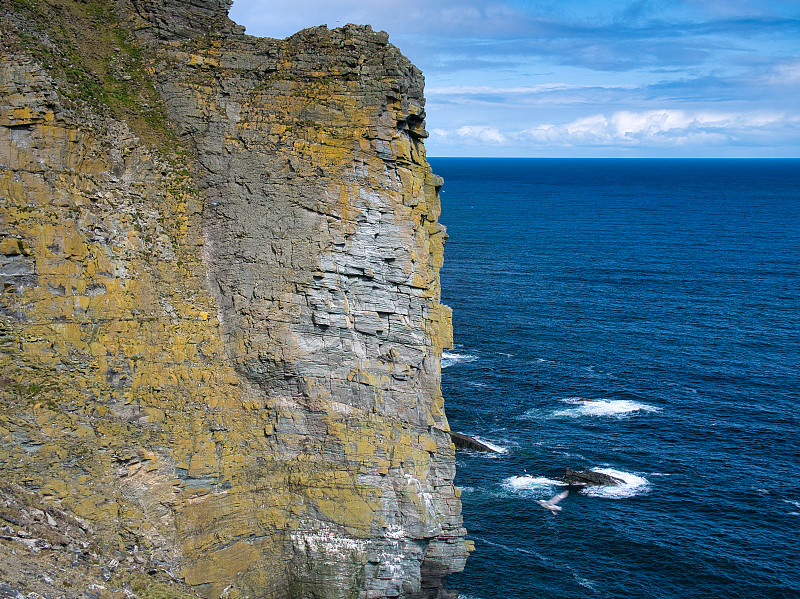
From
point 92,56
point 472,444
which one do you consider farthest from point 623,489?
point 92,56

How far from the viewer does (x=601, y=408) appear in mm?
76125

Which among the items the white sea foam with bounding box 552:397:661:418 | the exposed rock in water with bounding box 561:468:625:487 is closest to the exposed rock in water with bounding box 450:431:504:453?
the exposed rock in water with bounding box 561:468:625:487

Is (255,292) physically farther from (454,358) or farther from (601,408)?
(454,358)

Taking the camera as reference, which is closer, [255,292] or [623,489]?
[255,292]

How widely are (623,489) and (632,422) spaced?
499 inches

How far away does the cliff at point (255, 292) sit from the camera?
35281mm

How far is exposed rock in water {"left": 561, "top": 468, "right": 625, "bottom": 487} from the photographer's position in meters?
62.4

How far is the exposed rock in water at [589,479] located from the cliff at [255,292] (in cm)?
2437

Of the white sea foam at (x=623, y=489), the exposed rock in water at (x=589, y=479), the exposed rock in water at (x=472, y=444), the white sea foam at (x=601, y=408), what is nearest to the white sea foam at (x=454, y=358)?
the white sea foam at (x=601, y=408)

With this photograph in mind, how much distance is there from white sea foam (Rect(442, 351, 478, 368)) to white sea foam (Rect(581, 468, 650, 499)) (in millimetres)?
27272

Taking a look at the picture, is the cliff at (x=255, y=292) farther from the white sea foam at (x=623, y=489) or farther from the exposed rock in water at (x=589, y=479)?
the exposed rock in water at (x=589, y=479)

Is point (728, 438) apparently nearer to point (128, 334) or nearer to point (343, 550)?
point (343, 550)

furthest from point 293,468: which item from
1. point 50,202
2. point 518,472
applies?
point 518,472

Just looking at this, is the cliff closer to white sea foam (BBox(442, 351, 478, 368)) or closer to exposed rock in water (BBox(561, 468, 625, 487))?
exposed rock in water (BBox(561, 468, 625, 487))
